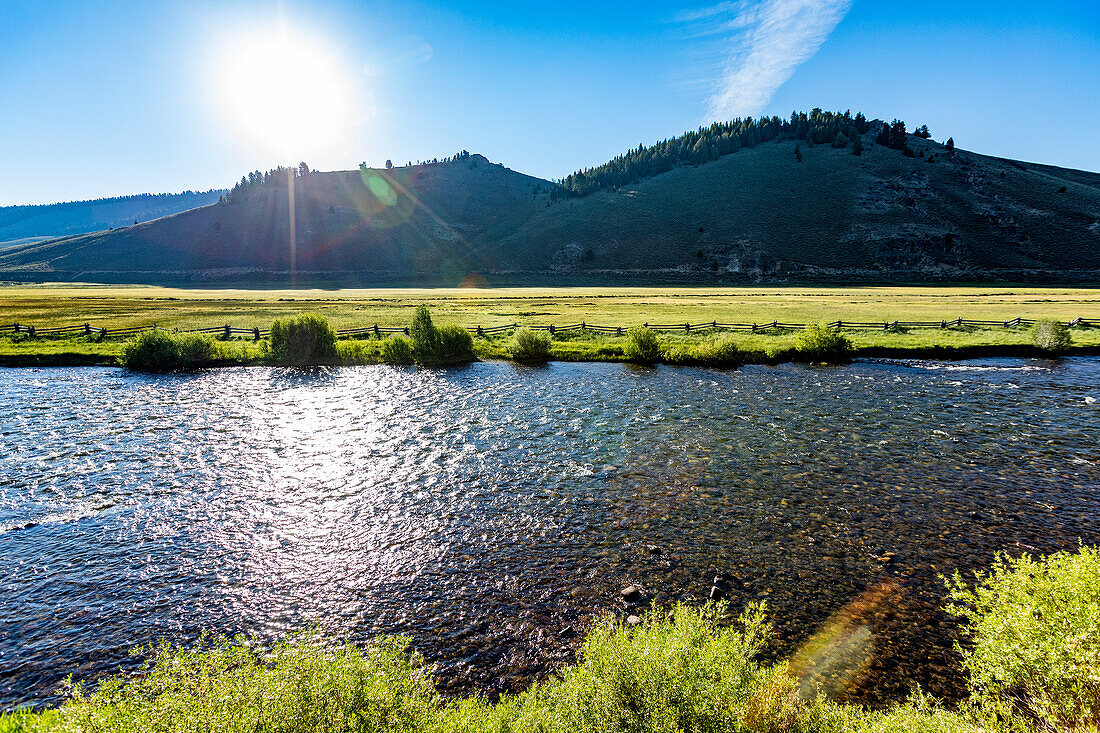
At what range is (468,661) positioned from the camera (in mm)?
10820

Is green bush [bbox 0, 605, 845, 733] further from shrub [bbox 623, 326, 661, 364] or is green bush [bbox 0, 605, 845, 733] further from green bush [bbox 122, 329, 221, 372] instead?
green bush [bbox 122, 329, 221, 372]

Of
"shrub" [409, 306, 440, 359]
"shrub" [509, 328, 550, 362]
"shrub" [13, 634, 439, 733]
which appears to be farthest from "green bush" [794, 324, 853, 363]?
"shrub" [13, 634, 439, 733]

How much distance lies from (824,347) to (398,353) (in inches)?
1543

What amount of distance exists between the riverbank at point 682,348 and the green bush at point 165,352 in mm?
1198

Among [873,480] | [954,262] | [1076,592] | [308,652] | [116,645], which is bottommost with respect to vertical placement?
[116,645]

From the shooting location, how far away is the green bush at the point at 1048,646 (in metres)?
6.76

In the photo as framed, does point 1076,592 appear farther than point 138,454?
No

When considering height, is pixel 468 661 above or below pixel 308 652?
below

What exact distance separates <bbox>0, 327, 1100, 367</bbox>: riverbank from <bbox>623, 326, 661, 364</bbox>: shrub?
1.67ft

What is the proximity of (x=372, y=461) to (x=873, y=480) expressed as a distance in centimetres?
2217

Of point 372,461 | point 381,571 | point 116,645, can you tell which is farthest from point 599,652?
point 372,461

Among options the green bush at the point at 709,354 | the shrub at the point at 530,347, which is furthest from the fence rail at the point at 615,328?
the shrub at the point at 530,347

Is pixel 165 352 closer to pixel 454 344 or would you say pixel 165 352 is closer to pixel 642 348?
pixel 454 344

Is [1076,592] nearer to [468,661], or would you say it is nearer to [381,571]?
[468,661]
